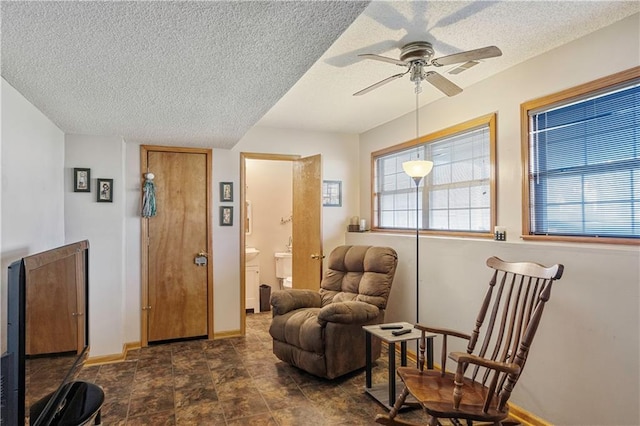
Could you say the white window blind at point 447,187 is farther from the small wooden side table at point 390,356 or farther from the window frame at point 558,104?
the small wooden side table at point 390,356

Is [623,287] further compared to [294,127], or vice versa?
[294,127]

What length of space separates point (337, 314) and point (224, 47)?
6.93 feet

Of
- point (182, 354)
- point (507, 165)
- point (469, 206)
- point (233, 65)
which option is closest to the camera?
→ point (233, 65)

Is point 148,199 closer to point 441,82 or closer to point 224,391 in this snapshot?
point 224,391

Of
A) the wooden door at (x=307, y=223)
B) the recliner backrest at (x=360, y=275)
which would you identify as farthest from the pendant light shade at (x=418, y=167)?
the wooden door at (x=307, y=223)

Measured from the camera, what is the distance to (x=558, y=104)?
257 cm

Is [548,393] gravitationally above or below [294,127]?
below

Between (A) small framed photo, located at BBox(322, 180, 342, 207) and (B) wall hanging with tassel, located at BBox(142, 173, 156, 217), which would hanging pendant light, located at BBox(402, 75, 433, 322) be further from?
(B) wall hanging with tassel, located at BBox(142, 173, 156, 217)

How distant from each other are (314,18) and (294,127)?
3.15 metres

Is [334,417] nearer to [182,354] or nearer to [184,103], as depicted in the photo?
[182,354]

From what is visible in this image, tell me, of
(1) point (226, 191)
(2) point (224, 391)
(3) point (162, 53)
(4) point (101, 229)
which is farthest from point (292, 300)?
(3) point (162, 53)

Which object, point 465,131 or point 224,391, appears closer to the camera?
point 224,391

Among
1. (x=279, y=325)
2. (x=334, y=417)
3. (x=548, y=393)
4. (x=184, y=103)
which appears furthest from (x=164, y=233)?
(x=548, y=393)

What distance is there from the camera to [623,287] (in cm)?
204
